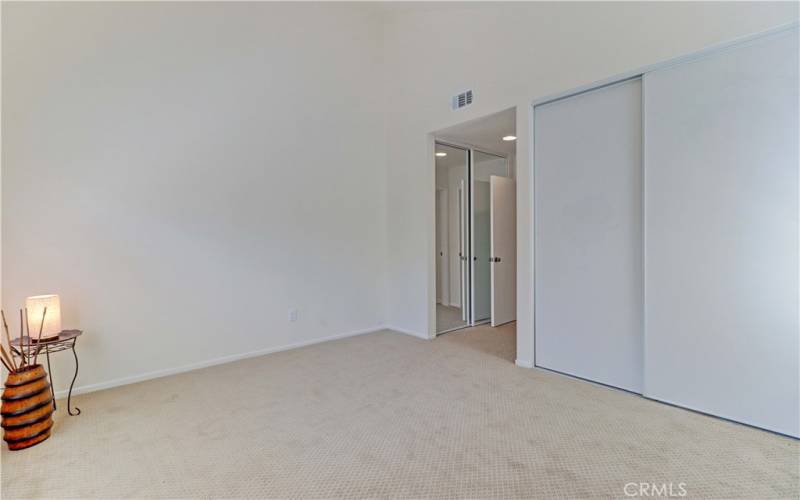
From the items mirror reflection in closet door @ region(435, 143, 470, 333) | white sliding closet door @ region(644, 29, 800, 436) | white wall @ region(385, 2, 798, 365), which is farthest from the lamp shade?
mirror reflection in closet door @ region(435, 143, 470, 333)

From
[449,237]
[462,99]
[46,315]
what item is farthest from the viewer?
[449,237]

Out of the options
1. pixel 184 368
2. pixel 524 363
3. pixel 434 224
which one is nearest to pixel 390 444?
pixel 524 363

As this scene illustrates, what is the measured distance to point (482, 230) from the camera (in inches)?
A: 206

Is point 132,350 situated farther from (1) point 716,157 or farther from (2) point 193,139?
(1) point 716,157

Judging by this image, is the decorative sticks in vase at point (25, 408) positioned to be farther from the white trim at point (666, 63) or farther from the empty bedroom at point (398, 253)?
the white trim at point (666, 63)

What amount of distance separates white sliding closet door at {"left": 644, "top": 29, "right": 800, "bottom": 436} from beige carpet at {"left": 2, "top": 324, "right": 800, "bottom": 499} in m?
0.23

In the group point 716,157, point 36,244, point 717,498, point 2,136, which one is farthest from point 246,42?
point 717,498

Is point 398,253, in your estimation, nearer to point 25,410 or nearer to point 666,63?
point 666,63

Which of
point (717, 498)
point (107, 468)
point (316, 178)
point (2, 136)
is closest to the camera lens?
point (717, 498)

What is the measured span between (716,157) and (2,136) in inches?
195

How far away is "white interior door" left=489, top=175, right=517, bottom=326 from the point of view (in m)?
→ 4.76

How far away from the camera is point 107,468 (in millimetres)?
1945

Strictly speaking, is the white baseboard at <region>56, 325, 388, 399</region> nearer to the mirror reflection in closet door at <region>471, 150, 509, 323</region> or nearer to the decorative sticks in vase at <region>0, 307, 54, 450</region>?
the decorative sticks in vase at <region>0, 307, 54, 450</region>

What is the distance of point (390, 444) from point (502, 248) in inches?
130
